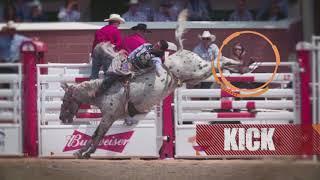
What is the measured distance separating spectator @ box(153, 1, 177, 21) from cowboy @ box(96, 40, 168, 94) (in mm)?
1408

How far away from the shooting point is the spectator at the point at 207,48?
8773mm

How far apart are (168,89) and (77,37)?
5.91 ft

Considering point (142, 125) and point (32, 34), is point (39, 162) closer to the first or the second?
point (142, 125)

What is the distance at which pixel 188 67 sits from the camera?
863 centimetres

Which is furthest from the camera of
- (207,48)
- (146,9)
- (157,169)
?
(146,9)

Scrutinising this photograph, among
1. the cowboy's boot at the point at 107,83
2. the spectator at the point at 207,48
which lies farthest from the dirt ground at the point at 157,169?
the spectator at the point at 207,48

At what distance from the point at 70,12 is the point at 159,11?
4.52 feet

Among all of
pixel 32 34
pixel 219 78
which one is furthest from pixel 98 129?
pixel 32 34

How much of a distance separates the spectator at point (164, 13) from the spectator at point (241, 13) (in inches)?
30.4

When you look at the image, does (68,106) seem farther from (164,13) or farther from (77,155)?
(164,13)

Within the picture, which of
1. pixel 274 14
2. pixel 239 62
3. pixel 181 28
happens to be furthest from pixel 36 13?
pixel 239 62

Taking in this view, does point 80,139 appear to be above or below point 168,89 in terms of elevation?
below

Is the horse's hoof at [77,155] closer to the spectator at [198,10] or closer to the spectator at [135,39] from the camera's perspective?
the spectator at [135,39]

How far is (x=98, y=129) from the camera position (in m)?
8.61
